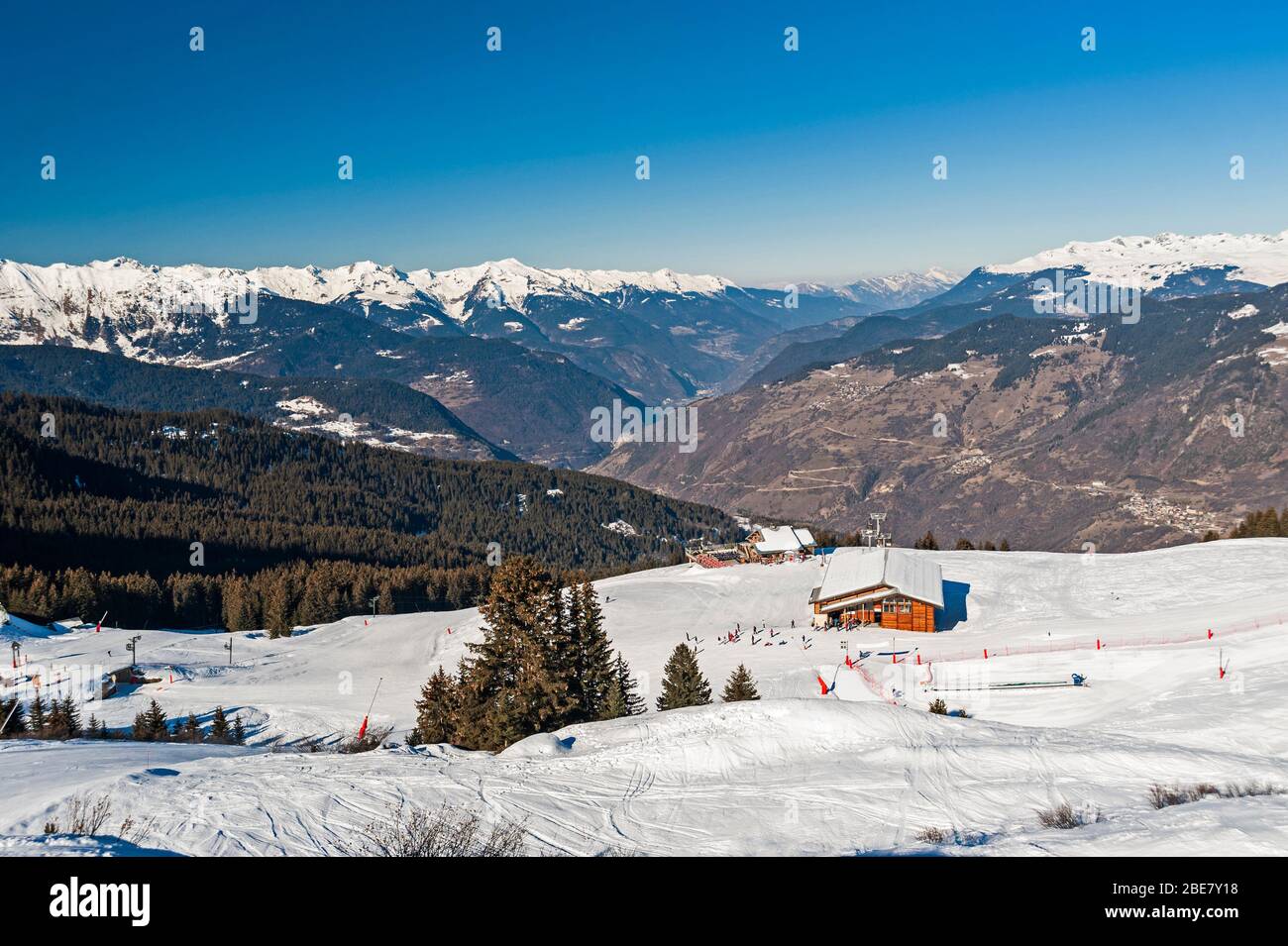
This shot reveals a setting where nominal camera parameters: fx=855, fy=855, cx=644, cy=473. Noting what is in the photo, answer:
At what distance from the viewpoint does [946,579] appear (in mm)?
71812

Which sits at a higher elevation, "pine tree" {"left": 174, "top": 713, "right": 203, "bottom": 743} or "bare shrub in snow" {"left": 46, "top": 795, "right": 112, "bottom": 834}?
"bare shrub in snow" {"left": 46, "top": 795, "right": 112, "bottom": 834}

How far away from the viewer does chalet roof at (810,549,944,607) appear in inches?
2436

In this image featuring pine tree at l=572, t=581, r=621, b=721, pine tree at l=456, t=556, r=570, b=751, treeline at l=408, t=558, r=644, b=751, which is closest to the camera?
pine tree at l=456, t=556, r=570, b=751

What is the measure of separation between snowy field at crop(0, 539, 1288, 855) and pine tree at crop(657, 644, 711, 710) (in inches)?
173

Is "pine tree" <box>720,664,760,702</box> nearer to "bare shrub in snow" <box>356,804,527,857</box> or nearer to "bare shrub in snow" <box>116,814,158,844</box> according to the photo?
"bare shrub in snow" <box>356,804,527,857</box>

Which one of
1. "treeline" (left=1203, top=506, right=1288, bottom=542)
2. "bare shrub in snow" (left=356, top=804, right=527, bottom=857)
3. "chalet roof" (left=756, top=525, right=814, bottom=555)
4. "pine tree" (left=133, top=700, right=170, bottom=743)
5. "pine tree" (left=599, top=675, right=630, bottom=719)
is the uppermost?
"bare shrub in snow" (left=356, top=804, right=527, bottom=857)

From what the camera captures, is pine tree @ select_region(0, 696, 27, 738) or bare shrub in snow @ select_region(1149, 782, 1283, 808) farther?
pine tree @ select_region(0, 696, 27, 738)

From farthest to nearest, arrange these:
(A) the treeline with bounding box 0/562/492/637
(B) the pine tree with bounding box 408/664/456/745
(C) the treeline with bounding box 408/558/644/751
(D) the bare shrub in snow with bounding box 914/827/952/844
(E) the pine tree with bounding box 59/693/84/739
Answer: (A) the treeline with bounding box 0/562/492/637, (E) the pine tree with bounding box 59/693/84/739, (B) the pine tree with bounding box 408/664/456/745, (C) the treeline with bounding box 408/558/644/751, (D) the bare shrub in snow with bounding box 914/827/952/844

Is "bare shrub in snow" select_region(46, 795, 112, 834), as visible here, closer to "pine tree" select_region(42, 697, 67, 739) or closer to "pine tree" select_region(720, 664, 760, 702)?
"pine tree" select_region(42, 697, 67, 739)

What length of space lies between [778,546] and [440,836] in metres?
82.7

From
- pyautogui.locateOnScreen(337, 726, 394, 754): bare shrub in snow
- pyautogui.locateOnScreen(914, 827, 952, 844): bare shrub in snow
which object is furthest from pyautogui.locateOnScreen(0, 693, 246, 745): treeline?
pyautogui.locateOnScreen(914, 827, 952, 844): bare shrub in snow

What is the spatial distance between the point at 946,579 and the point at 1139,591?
1427 cm
